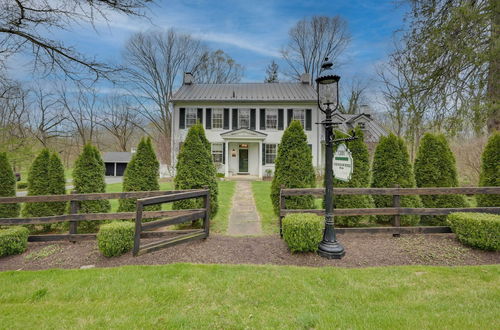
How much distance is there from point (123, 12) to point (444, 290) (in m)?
6.45

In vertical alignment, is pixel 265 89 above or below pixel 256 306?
above

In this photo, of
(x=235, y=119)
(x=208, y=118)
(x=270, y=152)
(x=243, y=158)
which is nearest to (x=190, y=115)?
(x=208, y=118)

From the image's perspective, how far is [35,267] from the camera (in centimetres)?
317

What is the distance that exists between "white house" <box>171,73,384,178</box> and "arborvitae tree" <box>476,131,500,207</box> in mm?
9745

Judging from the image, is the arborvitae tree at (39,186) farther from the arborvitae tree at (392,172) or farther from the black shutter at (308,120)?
the black shutter at (308,120)

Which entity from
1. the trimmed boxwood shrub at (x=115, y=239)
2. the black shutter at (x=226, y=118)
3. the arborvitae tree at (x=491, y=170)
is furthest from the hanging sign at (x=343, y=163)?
the black shutter at (x=226, y=118)

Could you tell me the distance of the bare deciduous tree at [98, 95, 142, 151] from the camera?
27703mm

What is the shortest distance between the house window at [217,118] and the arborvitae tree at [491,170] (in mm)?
13078

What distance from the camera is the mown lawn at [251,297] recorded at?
195cm

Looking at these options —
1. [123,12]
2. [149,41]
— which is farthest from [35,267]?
[149,41]

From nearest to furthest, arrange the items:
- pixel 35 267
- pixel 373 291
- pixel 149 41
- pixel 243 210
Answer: pixel 373 291 → pixel 35 267 → pixel 243 210 → pixel 149 41

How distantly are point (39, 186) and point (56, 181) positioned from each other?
0.36m

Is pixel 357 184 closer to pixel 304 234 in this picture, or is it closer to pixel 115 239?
pixel 304 234

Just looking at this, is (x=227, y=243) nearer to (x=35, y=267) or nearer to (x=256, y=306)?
(x=256, y=306)
